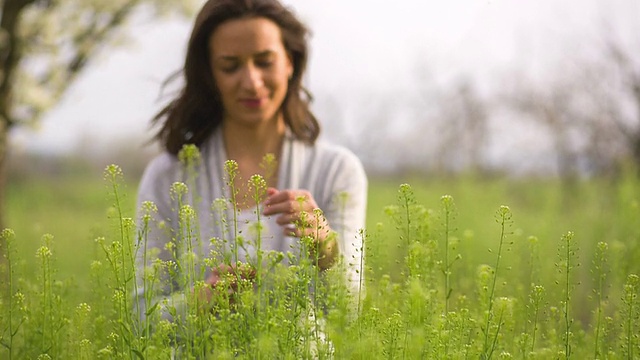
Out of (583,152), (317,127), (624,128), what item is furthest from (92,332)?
(583,152)

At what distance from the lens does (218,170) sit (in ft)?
10.8

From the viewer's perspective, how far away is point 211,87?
3295 mm

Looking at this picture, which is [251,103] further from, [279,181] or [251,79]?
[279,181]

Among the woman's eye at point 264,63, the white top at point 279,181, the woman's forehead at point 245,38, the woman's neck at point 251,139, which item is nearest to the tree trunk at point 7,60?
the white top at point 279,181

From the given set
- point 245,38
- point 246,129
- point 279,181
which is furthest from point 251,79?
point 279,181

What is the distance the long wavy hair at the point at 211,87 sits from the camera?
315cm

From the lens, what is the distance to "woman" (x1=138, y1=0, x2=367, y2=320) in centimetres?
305

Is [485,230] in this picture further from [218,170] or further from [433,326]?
[433,326]

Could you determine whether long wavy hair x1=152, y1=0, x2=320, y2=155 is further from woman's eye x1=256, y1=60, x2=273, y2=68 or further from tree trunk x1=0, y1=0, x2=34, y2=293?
tree trunk x1=0, y1=0, x2=34, y2=293

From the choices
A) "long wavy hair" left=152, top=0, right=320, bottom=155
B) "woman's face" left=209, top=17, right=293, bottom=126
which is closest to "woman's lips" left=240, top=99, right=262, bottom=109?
"woman's face" left=209, top=17, right=293, bottom=126

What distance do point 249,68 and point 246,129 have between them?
0.35 meters

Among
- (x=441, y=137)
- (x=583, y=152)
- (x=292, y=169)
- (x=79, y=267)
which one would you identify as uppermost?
(x=441, y=137)

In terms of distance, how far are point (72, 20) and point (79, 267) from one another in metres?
4.66

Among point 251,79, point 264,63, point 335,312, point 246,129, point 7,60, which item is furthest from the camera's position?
point 7,60
